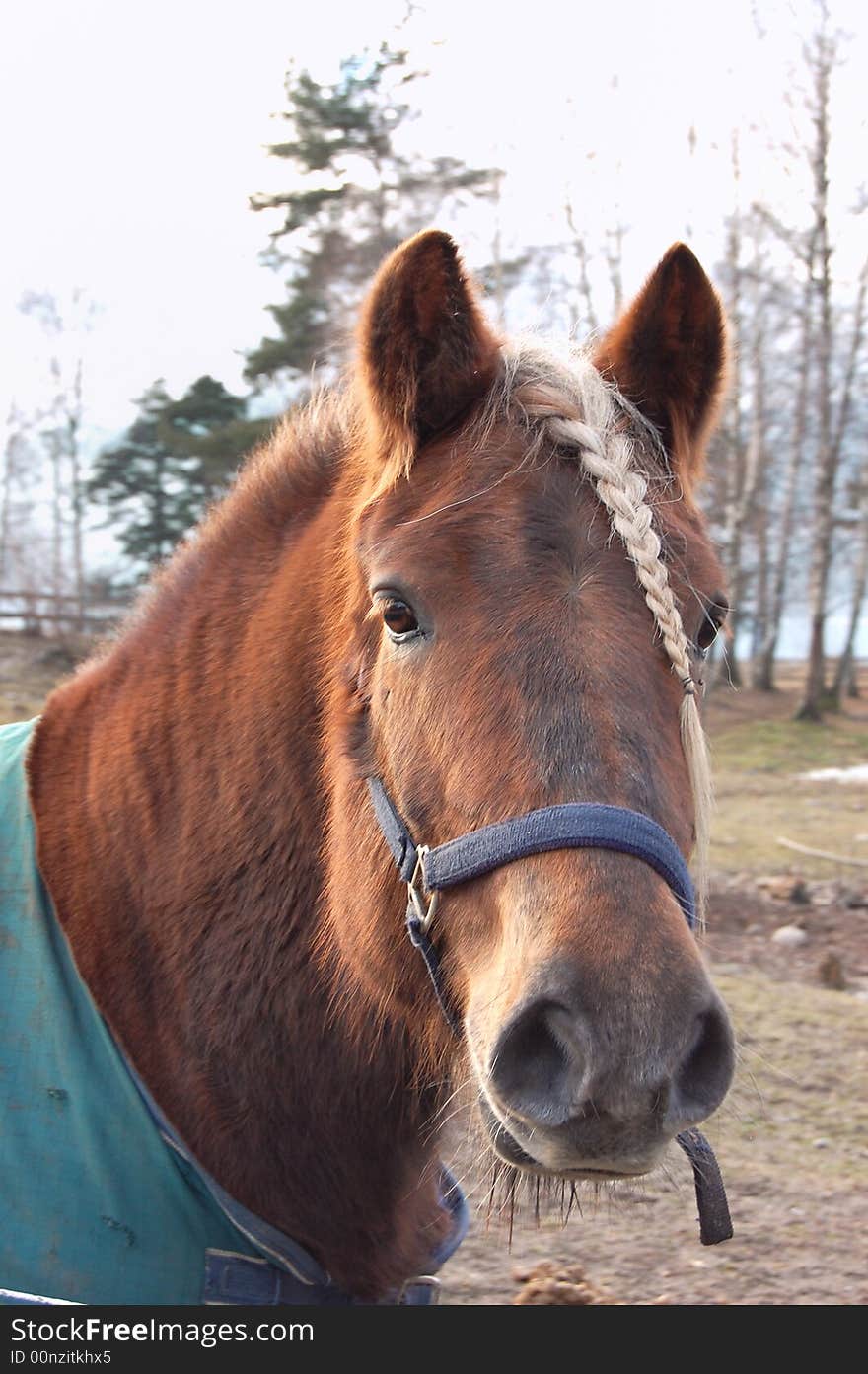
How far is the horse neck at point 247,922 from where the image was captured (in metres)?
2.40

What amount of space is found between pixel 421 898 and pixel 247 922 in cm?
56

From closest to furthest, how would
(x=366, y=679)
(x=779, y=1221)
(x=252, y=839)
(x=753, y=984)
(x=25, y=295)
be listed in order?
(x=366, y=679), (x=252, y=839), (x=779, y=1221), (x=753, y=984), (x=25, y=295)

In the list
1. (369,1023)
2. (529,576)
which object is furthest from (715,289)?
(369,1023)

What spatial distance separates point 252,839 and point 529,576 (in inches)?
37.3

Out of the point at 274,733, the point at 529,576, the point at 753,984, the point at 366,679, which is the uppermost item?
the point at 529,576

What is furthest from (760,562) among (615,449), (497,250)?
(615,449)

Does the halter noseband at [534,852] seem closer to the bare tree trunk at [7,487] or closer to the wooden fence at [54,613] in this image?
the wooden fence at [54,613]

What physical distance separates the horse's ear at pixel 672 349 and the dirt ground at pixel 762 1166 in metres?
1.15

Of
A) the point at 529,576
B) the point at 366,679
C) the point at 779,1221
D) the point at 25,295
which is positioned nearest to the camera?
the point at 529,576

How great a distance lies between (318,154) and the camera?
14211mm

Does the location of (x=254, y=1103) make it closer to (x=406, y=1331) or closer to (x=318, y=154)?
(x=406, y=1331)

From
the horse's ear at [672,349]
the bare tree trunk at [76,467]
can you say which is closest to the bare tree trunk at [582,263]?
the bare tree trunk at [76,467]

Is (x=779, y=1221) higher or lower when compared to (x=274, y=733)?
lower

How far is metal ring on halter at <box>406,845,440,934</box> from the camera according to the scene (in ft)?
6.75
